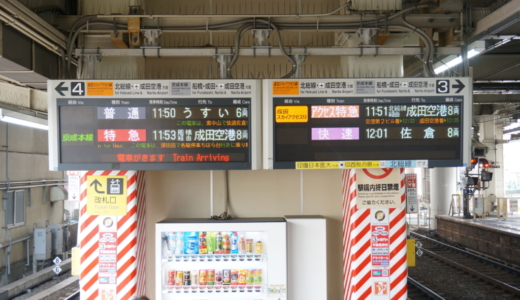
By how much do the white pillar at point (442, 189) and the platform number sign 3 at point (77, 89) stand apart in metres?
18.7

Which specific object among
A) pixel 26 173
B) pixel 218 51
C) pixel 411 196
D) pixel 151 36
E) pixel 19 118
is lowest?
pixel 411 196

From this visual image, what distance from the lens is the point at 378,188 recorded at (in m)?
4.82

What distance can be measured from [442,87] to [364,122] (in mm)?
848

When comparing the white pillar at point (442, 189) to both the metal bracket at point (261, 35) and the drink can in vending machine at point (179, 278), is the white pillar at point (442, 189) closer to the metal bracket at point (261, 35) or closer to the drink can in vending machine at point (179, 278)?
the drink can in vending machine at point (179, 278)

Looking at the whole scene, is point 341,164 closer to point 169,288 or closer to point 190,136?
point 190,136

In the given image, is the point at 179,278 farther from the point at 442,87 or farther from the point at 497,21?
the point at 497,21

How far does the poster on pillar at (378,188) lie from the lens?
4789 millimetres

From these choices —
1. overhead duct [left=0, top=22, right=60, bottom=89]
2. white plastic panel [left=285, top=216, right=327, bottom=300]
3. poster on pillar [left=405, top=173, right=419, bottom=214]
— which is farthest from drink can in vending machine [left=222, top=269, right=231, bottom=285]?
overhead duct [left=0, top=22, right=60, bottom=89]

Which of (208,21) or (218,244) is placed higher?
(208,21)

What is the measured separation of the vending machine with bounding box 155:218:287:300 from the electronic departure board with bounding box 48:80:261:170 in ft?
3.69

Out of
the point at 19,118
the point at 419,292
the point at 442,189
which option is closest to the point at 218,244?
the point at 19,118

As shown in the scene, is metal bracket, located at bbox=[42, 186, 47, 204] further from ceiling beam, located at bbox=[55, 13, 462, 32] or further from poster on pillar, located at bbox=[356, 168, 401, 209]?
poster on pillar, located at bbox=[356, 168, 401, 209]

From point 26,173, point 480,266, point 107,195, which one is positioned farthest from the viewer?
point 26,173

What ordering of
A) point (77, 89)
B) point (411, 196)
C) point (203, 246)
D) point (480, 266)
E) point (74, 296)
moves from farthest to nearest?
point (480, 266), point (74, 296), point (411, 196), point (203, 246), point (77, 89)
